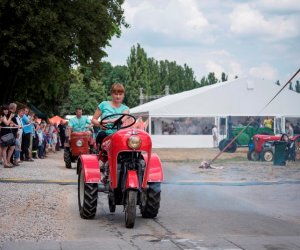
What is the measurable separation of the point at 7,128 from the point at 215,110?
2831cm

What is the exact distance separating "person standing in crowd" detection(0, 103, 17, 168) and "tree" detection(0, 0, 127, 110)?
33.2ft

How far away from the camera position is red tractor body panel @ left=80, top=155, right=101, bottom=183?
9008mm

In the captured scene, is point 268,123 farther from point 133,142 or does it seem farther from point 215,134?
point 133,142

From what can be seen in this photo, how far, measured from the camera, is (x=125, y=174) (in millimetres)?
8656

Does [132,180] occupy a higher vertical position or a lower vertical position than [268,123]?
lower

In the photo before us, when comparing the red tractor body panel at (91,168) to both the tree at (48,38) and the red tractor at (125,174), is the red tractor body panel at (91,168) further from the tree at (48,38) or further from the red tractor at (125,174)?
the tree at (48,38)

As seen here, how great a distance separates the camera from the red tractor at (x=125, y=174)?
851cm

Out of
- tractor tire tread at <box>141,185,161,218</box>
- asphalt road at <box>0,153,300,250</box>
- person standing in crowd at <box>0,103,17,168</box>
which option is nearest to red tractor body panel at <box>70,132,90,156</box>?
person standing in crowd at <box>0,103,17,168</box>

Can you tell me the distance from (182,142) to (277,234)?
38.9 metres

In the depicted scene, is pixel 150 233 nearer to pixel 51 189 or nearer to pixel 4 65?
pixel 51 189

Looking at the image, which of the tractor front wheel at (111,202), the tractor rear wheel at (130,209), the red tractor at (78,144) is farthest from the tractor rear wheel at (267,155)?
the tractor rear wheel at (130,209)

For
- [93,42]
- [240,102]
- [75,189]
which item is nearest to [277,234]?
[75,189]

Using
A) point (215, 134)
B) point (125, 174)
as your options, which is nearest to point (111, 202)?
point (125, 174)

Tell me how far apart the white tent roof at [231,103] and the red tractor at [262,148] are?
1724 cm
